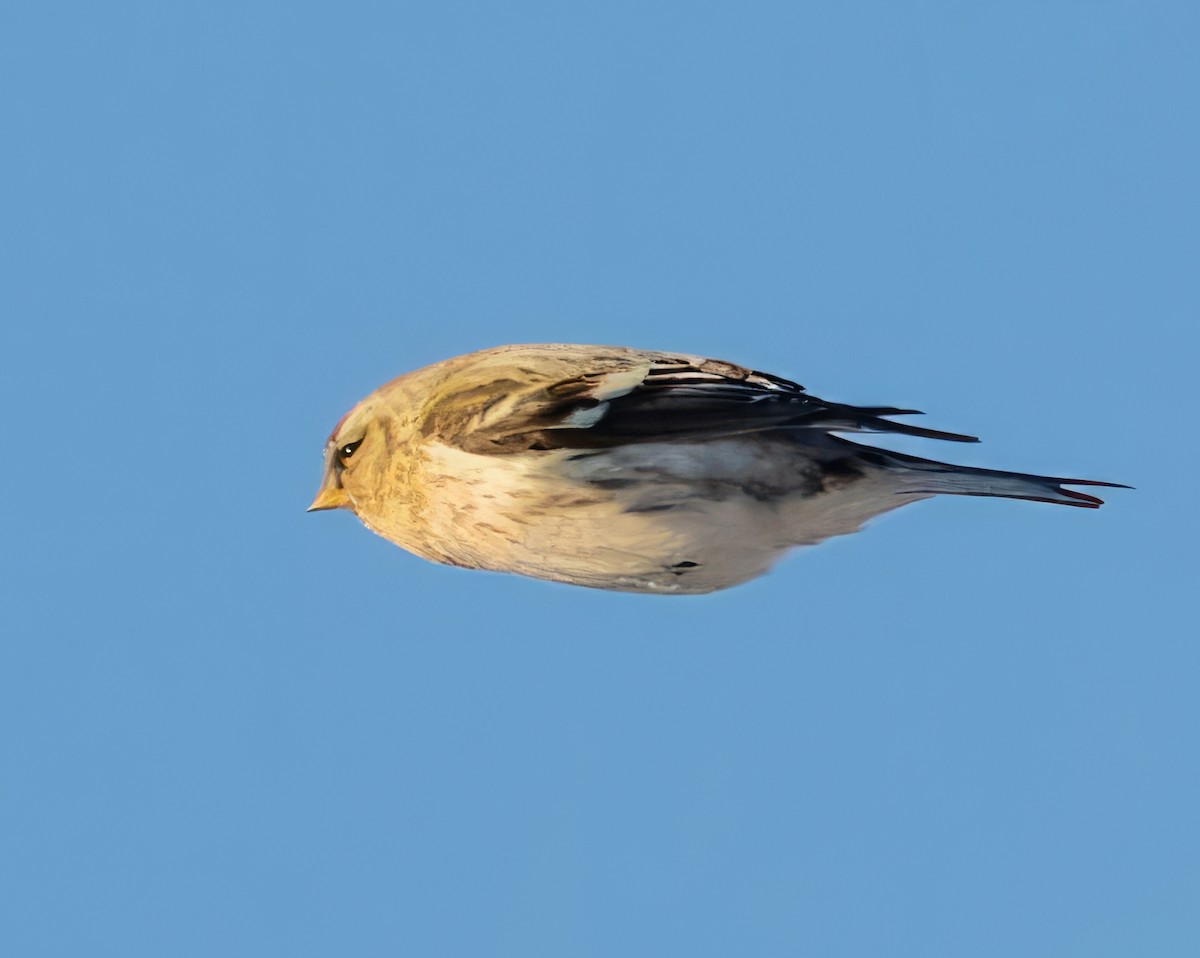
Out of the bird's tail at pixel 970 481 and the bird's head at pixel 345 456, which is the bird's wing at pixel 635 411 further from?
the bird's head at pixel 345 456

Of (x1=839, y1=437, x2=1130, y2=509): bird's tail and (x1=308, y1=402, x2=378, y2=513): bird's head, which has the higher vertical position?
(x1=839, y1=437, x2=1130, y2=509): bird's tail

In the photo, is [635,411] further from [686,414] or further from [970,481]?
[970,481]

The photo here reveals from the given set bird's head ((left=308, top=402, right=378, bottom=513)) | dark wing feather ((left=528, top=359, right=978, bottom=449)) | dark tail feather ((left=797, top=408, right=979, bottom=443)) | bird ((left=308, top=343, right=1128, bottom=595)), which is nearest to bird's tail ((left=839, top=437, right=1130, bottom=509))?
bird ((left=308, top=343, right=1128, bottom=595))

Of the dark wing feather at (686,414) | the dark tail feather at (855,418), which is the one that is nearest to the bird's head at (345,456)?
the dark wing feather at (686,414)

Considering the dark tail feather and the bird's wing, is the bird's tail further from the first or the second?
the dark tail feather

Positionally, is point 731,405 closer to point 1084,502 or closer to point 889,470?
point 889,470

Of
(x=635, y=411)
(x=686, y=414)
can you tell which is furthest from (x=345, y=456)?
(x=686, y=414)
